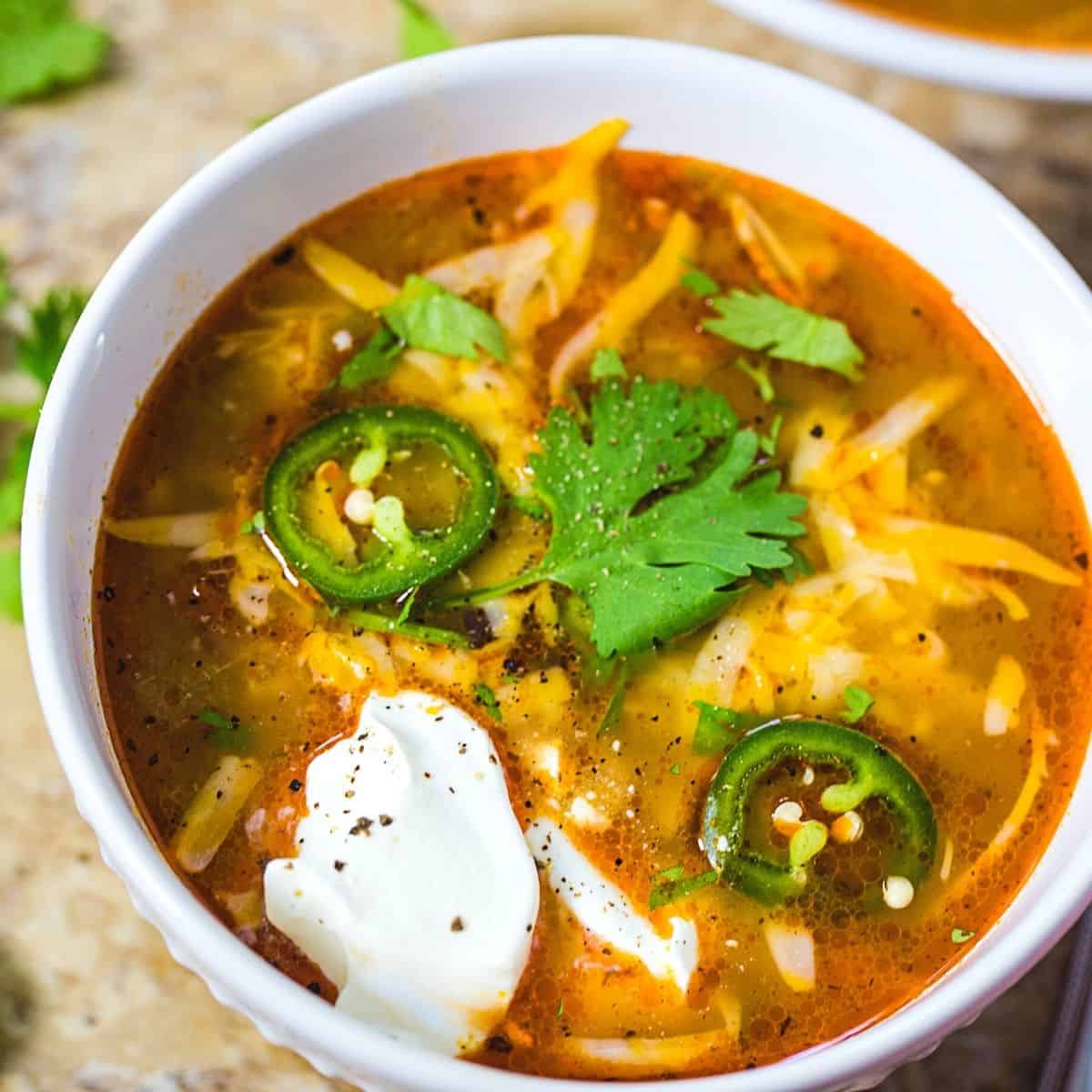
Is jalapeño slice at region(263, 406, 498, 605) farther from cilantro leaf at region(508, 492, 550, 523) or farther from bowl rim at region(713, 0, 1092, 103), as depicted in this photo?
bowl rim at region(713, 0, 1092, 103)

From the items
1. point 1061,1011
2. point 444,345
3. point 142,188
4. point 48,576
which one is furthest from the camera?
point 142,188

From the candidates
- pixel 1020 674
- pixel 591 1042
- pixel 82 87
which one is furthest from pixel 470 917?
pixel 82 87

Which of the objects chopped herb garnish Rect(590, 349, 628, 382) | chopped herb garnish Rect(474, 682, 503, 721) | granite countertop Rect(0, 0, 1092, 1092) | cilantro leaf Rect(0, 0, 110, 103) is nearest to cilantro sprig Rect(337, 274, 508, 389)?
chopped herb garnish Rect(590, 349, 628, 382)

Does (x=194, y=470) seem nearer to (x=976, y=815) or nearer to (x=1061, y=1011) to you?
(x=976, y=815)

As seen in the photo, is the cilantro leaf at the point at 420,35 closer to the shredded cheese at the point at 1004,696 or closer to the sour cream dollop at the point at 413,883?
the sour cream dollop at the point at 413,883

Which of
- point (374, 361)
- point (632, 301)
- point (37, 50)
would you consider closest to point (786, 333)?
point (632, 301)

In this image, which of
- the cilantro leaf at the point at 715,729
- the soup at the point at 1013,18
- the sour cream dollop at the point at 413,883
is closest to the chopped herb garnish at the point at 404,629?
the sour cream dollop at the point at 413,883
